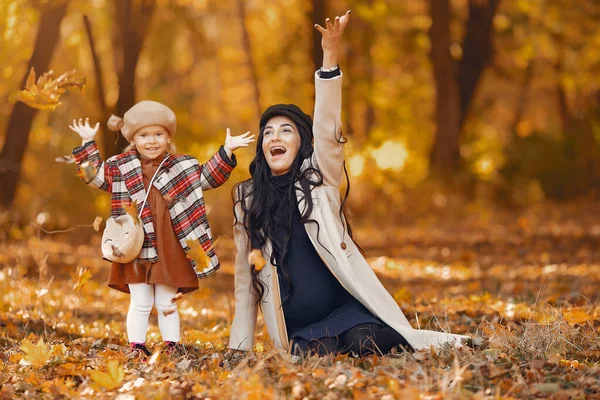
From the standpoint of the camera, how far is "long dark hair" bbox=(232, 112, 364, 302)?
4824 mm

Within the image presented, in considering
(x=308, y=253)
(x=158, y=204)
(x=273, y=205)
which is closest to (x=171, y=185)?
(x=158, y=204)

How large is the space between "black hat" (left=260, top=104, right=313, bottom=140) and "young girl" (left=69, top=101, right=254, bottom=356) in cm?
20

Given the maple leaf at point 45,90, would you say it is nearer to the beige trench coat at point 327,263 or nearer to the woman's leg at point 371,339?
the beige trench coat at point 327,263

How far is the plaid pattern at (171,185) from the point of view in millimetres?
4832

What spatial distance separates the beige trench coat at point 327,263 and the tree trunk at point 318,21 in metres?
8.29

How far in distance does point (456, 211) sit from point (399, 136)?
4.48m

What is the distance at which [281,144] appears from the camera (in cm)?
491

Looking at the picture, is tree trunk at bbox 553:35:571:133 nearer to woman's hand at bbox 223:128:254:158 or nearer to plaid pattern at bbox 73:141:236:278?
woman's hand at bbox 223:128:254:158

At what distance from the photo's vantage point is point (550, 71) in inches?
880

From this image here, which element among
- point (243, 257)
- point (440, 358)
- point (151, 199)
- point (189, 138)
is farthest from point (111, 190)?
point (189, 138)

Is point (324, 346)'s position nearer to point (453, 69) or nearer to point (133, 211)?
point (133, 211)

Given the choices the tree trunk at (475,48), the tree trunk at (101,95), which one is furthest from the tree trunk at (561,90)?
the tree trunk at (101,95)

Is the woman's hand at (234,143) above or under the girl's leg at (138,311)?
above

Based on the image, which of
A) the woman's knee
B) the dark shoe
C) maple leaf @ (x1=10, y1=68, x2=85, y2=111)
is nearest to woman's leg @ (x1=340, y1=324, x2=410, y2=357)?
the woman's knee
